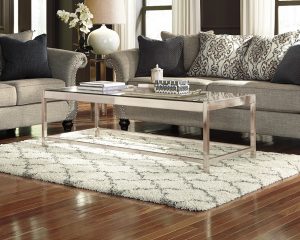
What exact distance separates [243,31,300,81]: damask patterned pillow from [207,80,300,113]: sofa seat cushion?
0.28m

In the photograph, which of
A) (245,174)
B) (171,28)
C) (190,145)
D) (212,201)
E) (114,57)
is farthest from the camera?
(171,28)

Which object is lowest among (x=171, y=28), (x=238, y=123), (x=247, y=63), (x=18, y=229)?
(x=18, y=229)

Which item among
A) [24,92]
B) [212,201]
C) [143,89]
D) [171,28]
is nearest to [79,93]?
[143,89]

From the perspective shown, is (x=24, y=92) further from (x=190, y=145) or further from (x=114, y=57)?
(x=190, y=145)

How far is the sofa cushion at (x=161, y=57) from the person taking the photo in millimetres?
6078

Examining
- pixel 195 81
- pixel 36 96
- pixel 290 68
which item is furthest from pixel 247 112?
pixel 36 96

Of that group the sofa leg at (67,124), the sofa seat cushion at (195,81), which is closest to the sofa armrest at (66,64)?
the sofa leg at (67,124)

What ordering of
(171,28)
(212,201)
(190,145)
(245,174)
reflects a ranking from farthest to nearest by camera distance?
(171,28)
(190,145)
(245,174)
(212,201)

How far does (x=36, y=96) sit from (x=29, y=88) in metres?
0.10

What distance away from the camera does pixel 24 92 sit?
17.8ft

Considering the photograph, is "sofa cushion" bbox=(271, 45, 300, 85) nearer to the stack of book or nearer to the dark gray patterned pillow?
the dark gray patterned pillow

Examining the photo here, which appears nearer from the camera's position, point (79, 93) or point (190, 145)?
point (79, 93)

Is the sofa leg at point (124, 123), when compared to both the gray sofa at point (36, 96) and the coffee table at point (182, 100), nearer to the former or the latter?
the gray sofa at point (36, 96)

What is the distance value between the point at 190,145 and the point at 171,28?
3711 millimetres
